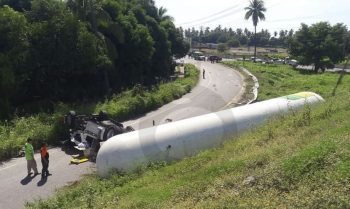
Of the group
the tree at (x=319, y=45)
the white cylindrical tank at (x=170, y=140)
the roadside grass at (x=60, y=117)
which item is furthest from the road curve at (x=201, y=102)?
the tree at (x=319, y=45)

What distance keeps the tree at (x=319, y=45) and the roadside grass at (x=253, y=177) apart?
64.9 meters

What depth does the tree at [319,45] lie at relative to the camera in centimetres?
7881

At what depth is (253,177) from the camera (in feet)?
38.6

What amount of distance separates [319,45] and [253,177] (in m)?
Result: 74.4

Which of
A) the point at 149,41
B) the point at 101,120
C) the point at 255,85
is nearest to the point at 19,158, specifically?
the point at 101,120

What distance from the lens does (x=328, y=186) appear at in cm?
1024

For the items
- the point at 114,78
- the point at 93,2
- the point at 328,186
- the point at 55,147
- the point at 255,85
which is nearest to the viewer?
the point at 328,186

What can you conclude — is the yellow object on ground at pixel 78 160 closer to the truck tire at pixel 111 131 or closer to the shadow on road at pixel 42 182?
the truck tire at pixel 111 131

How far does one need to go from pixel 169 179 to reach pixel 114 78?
1211 inches

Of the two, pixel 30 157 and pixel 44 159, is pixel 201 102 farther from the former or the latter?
pixel 30 157

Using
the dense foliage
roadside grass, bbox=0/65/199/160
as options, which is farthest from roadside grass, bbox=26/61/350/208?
the dense foliage

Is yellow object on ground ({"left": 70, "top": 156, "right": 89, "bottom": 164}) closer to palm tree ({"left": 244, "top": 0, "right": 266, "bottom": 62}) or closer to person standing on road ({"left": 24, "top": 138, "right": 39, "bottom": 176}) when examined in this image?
person standing on road ({"left": 24, "top": 138, "right": 39, "bottom": 176})

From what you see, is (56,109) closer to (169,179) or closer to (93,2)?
(93,2)

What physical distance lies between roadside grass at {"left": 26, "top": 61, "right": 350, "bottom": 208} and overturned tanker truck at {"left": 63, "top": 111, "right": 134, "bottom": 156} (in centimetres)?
296
